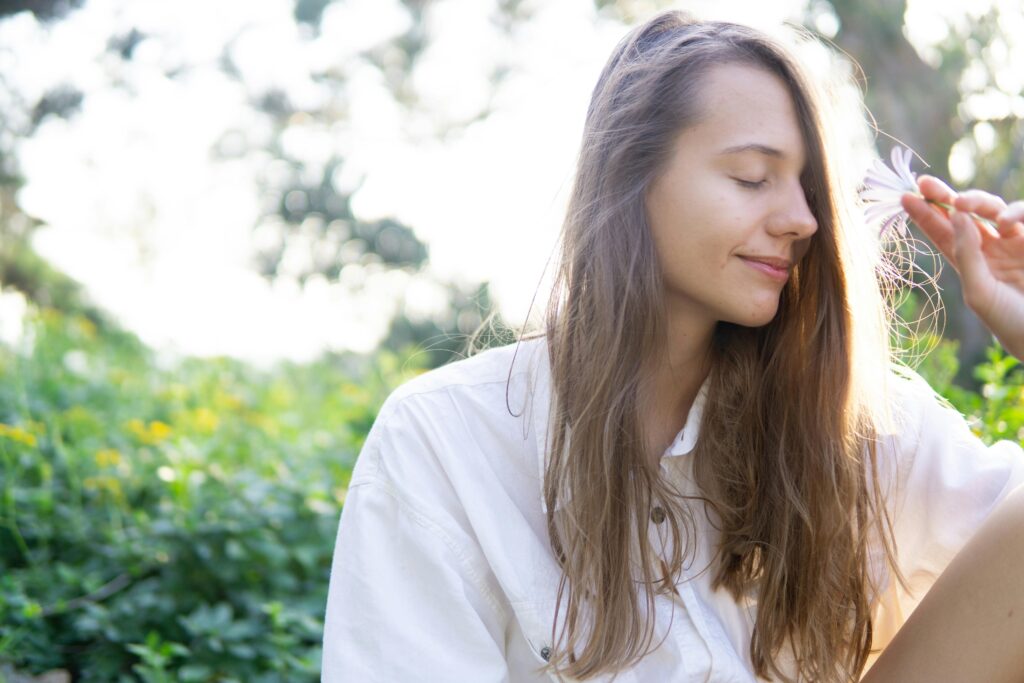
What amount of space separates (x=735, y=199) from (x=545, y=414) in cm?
48

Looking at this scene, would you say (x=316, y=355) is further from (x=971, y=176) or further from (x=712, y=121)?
(x=712, y=121)

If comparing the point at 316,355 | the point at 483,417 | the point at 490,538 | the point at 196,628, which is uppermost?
the point at 483,417

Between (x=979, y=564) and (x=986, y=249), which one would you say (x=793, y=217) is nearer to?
(x=986, y=249)

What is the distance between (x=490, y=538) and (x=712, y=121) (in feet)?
2.53

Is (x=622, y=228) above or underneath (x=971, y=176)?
above

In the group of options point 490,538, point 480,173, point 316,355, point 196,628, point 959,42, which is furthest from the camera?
point 480,173

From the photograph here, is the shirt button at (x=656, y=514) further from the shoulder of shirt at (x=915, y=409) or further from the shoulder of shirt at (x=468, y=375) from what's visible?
the shoulder of shirt at (x=915, y=409)

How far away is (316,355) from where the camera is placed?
6.70 m

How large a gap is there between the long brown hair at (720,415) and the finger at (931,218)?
204mm

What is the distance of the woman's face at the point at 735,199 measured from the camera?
180cm

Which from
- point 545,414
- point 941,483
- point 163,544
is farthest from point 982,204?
point 163,544

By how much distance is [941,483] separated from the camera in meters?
1.91

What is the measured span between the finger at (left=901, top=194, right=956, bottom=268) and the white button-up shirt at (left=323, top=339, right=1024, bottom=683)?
0.38 m

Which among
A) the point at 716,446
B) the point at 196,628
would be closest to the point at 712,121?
the point at 716,446
